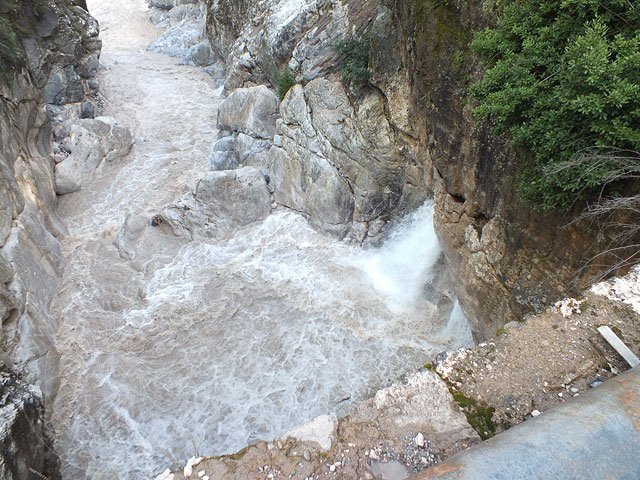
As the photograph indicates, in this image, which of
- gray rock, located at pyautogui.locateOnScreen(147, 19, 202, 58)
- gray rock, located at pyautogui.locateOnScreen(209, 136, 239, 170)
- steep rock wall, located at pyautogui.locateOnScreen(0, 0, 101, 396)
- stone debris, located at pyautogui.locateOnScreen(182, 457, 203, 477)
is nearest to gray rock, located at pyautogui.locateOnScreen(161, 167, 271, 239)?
gray rock, located at pyautogui.locateOnScreen(209, 136, 239, 170)

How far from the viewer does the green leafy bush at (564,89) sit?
15.4 feet

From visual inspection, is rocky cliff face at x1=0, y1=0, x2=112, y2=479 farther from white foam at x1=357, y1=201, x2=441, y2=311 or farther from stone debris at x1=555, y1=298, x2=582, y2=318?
stone debris at x1=555, y1=298, x2=582, y2=318

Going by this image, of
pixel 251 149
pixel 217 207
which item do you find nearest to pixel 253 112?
pixel 251 149

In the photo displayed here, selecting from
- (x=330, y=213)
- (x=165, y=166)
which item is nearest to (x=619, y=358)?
(x=330, y=213)

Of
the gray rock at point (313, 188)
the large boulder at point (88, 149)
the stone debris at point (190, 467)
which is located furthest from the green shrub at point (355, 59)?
the stone debris at point (190, 467)

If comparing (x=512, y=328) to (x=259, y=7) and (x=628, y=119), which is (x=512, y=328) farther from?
(x=259, y=7)

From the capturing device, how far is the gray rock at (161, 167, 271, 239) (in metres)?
13.9

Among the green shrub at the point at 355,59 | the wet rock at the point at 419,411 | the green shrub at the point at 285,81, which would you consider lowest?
the wet rock at the point at 419,411

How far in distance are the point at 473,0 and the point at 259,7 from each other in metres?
13.1

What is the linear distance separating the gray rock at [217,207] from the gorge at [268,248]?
69 millimetres

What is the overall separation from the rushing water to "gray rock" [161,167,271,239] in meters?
0.43

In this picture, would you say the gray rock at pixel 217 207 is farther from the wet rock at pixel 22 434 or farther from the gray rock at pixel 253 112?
the wet rock at pixel 22 434

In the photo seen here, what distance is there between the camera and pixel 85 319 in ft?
36.7

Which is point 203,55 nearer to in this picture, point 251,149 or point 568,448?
point 251,149
